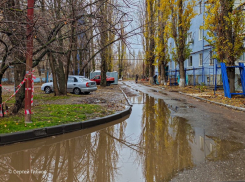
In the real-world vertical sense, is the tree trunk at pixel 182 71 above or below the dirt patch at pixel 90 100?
above

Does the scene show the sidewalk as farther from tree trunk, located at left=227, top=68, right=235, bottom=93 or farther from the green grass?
the green grass

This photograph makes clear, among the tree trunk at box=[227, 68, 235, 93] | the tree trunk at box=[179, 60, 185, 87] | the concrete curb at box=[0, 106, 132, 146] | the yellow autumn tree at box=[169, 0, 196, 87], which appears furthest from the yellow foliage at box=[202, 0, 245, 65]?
the concrete curb at box=[0, 106, 132, 146]

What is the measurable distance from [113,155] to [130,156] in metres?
0.37

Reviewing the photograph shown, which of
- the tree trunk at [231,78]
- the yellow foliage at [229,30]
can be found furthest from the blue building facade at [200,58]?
the tree trunk at [231,78]

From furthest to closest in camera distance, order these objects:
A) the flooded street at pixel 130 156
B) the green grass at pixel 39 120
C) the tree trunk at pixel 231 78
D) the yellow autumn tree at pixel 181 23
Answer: the yellow autumn tree at pixel 181 23, the tree trunk at pixel 231 78, the green grass at pixel 39 120, the flooded street at pixel 130 156

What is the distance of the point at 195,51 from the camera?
90.7 ft

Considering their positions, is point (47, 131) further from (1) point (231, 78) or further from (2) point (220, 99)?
(1) point (231, 78)

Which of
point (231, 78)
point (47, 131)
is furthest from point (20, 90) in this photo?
point (231, 78)

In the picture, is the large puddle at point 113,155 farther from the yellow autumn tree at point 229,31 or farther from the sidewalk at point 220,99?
the yellow autumn tree at point 229,31

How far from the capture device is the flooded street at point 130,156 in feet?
12.0

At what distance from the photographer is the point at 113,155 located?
4664mm

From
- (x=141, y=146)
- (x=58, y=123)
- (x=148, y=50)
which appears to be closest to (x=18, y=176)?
(x=141, y=146)

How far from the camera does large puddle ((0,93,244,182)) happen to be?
3.72 m

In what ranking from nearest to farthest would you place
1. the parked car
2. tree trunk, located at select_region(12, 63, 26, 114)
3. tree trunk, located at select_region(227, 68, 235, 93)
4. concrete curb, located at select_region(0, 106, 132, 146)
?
concrete curb, located at select_region(0, 106, 132, 146) → tree trunk, located at select_region(12, 63, 26, 114) → tree trunk, located at select_region(227, 68, 235, 93) → the parked car
